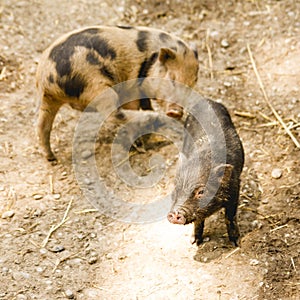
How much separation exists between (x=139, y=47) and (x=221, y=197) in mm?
1891

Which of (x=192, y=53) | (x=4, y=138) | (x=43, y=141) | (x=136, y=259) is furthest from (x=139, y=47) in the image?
(x=136, y=259)

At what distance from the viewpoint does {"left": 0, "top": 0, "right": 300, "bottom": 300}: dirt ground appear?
451 centimetres

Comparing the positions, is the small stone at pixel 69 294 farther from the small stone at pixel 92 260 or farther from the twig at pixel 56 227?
the twig at pixel 56 227

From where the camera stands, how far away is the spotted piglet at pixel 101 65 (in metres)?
5.26

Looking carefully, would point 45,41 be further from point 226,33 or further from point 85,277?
point 85,277

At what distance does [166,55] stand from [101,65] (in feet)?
2.20

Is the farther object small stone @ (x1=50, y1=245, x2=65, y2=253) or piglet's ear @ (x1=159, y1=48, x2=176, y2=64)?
piglet's ear @ (x1=159, y1=48, x2=176, y2=64)

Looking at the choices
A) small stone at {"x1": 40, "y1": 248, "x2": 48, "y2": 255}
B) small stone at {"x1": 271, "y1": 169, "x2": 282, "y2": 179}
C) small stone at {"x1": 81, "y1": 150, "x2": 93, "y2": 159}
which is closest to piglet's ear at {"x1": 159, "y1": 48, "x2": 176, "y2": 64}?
small stone at {"x1": 81, "y1": 150, "x2": 93, "y2": 159}

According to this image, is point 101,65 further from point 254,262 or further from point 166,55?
point 254,262

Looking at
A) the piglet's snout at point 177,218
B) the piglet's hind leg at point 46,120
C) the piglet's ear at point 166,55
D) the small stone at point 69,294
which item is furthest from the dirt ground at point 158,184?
the piglet's ear at point 166,55

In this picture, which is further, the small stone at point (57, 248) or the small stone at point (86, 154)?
the small stone at point (86, 154)

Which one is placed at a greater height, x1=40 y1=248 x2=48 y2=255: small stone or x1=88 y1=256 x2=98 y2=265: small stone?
x1=40 y1=248 x2=48 y2=255: small stone

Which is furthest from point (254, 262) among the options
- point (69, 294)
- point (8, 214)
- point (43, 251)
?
point (8, 214)

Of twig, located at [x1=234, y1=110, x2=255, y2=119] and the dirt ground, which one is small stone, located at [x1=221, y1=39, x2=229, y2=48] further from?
twig, located at [x1=234, y1=110, x2=255, y2=119]
